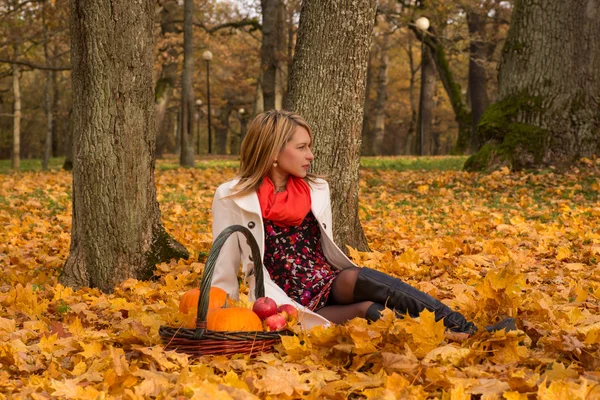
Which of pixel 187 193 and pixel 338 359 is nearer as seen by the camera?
pixel 338 359

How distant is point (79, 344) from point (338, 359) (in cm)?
133

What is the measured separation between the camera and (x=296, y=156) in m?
3.58

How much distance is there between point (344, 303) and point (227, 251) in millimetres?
703

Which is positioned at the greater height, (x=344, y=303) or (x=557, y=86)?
(x=557, y=86)

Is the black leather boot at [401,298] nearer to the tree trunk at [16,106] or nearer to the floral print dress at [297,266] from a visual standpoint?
the floral print dress at [297,266]

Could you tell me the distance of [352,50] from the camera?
5.12m

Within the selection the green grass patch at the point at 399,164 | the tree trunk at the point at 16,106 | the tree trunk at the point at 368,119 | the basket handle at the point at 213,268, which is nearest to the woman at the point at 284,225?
the basket handle at the point at 213,268

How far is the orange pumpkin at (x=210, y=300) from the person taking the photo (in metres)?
3.28

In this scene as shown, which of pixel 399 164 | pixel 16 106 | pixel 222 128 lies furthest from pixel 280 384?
pixel 222 128

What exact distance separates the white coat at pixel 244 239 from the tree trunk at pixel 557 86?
7857 mm

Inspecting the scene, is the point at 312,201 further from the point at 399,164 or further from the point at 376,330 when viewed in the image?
the point at 399,164

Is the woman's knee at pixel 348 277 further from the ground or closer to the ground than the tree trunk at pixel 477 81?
closer to the ground

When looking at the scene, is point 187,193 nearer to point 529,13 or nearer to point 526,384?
point 529,13

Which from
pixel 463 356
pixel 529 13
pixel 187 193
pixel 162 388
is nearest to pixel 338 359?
pixel 463 356
